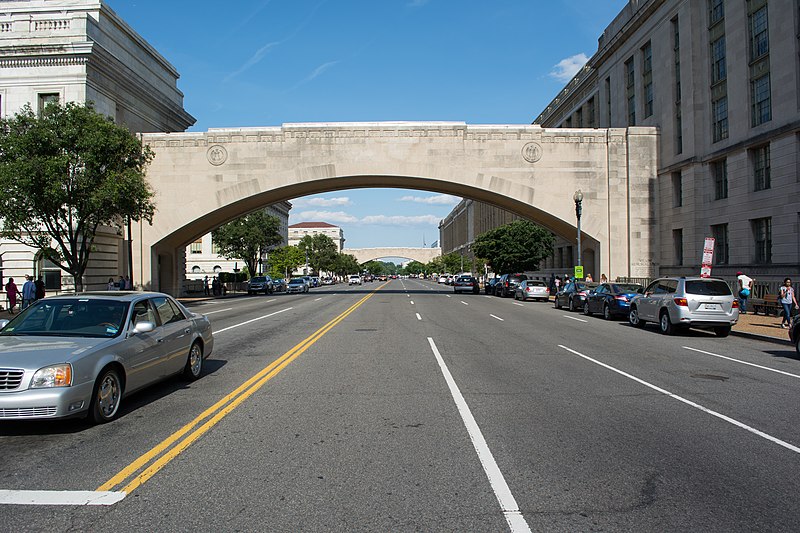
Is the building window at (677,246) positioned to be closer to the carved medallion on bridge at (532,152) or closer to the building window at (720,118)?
the building window at (720,118)

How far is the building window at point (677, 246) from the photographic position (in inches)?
1518

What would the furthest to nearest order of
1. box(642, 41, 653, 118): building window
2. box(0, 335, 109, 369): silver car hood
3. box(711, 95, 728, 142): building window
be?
box(642, 41, 653, 118): building window → box(711, 95, 728, 142): building window → box(0, 335, 109, 369): silver car hood

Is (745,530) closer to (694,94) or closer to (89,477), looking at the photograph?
(89,477)

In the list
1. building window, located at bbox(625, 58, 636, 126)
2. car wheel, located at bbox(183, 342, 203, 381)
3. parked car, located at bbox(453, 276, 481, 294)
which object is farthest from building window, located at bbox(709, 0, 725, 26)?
car wheel, located at bbox(183, 342, 203, 381)

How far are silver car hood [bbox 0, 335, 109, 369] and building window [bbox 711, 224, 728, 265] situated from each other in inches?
1285

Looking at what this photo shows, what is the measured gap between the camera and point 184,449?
243 inches

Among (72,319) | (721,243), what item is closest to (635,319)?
(721,243)

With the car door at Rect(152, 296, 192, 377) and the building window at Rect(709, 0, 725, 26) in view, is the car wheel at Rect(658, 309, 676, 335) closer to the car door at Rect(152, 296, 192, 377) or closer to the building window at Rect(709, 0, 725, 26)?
the car door at Rect(152, 296, 192, 377)

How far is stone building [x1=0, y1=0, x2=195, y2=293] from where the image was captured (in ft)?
116

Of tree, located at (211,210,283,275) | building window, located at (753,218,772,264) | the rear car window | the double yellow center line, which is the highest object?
tree, located at (211,210,283,275)

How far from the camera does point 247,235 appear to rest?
65.4 m

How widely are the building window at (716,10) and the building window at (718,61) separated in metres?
1.06

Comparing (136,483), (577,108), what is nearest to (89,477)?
(136,483)

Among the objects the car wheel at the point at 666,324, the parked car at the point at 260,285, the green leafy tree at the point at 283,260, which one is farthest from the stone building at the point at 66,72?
the green leafy tree at the point at 283,260
